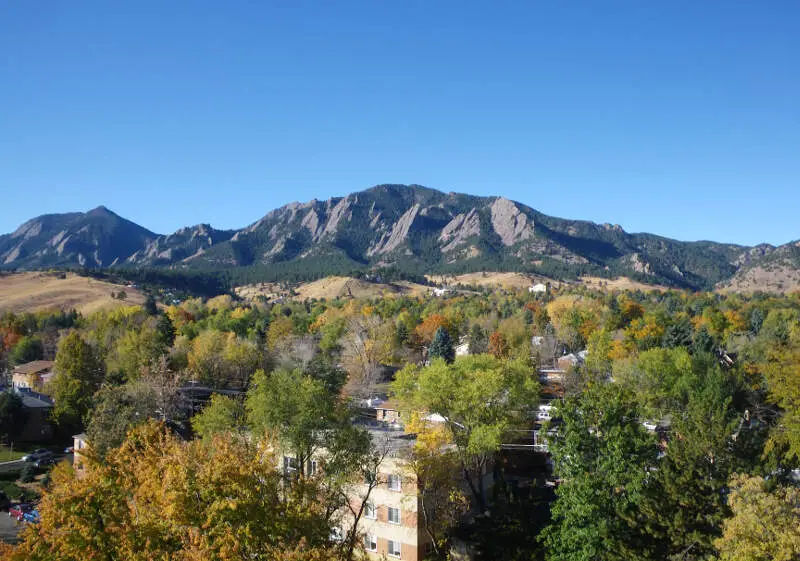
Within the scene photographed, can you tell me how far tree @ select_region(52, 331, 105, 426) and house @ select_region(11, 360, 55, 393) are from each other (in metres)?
16.2

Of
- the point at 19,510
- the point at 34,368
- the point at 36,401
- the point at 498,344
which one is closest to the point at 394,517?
the point at 19,510

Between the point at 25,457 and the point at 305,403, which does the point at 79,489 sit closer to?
the point at 305,403

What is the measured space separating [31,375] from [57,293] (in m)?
82.4

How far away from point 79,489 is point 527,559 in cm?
1437

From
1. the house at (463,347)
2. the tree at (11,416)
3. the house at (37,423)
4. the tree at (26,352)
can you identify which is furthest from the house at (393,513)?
the tree at (26,352)

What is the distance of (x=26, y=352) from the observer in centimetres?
7650

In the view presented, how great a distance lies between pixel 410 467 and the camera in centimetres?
2338

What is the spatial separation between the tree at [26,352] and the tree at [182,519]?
72240mm

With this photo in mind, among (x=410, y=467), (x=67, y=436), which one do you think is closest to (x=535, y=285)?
Answer: (x=67, y=436)

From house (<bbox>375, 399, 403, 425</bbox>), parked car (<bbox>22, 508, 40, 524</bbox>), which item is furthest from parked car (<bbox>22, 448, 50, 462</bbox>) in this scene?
house (<bbox>375, 399, 403, 425</bbox>)

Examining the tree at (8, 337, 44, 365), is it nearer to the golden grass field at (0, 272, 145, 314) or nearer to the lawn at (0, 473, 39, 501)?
the golden grass field at (0, 272, 145, 314)

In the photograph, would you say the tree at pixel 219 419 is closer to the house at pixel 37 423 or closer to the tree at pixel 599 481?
the tree at pixel 599 481

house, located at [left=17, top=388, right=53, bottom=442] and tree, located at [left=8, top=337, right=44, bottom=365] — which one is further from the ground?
tree, located at [left=8, top=337, right=44, bottom=365]

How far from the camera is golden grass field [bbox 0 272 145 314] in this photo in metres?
126
